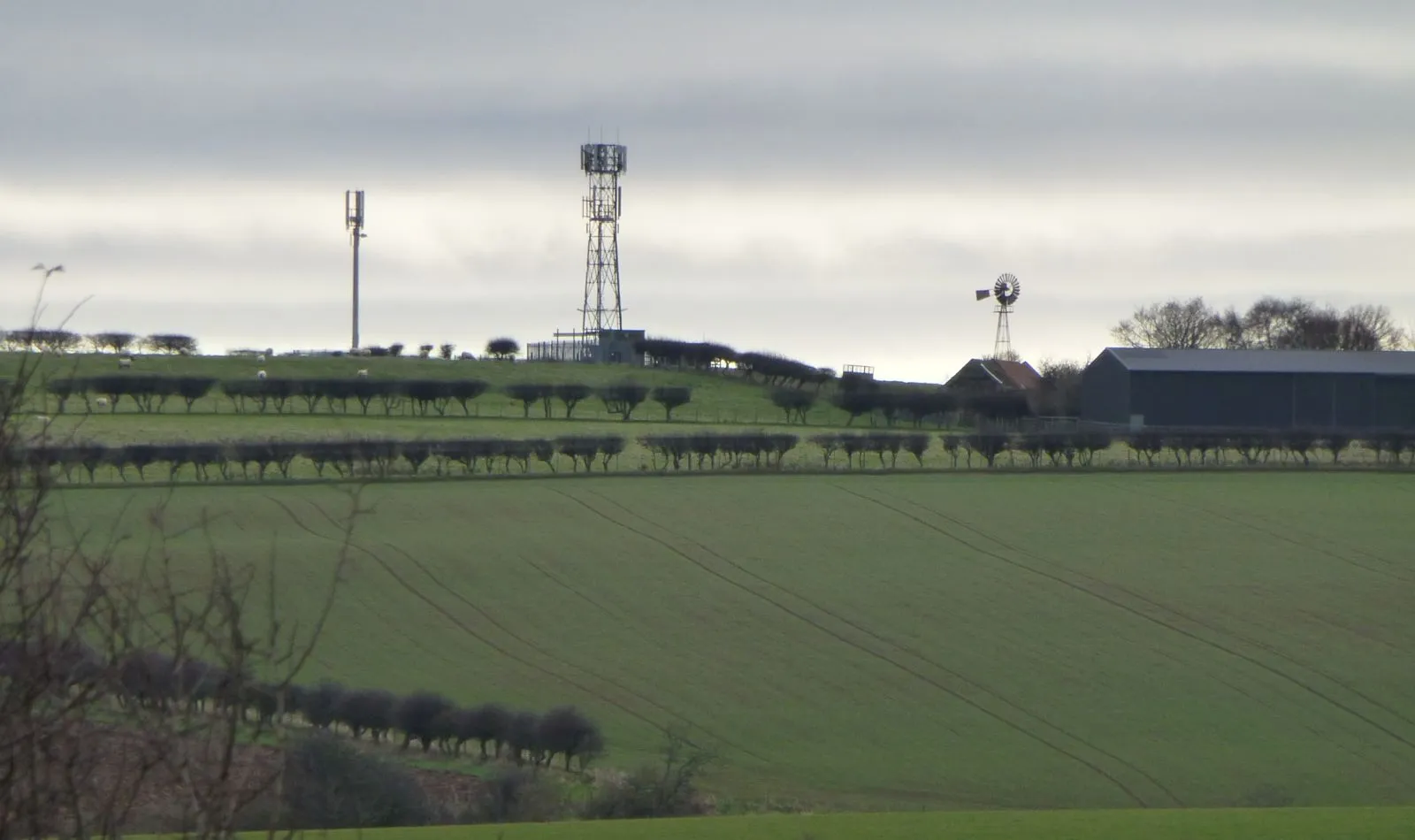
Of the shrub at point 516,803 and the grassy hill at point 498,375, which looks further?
the grassy hill at point 498,375

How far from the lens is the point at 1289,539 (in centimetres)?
4312

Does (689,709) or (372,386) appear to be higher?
(372,386)

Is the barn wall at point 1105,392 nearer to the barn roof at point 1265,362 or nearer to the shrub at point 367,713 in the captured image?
the barn roof at point 1265,362

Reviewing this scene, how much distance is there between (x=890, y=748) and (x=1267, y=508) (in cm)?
2667

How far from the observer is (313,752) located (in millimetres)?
17734

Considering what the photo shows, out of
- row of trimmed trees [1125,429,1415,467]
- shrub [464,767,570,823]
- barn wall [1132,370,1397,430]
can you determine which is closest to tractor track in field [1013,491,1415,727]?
row of trimmed trees [1125,429,1415,467]

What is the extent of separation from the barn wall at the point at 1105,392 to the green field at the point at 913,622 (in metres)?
17.8

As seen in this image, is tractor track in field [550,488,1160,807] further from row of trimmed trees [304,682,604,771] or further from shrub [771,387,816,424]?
shrub [771,387,816,424]

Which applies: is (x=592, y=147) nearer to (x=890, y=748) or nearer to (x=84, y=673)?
(x=890, y=748)

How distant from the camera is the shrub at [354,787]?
1656 centimetres

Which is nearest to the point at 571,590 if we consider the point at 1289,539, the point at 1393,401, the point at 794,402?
the point at 1289,539

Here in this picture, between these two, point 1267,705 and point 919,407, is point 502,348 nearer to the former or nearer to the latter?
point 919,407

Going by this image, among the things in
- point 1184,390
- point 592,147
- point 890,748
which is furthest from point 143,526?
point 592,147

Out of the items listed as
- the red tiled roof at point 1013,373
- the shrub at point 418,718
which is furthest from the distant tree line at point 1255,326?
the shrub at point 418,718
